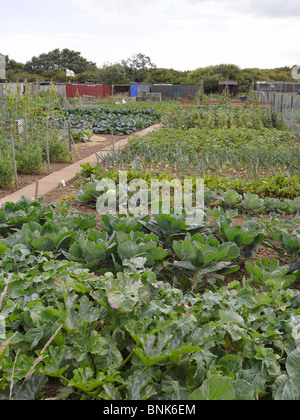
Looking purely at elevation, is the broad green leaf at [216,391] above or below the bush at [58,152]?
below

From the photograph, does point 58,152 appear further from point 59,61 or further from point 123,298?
point 59,61

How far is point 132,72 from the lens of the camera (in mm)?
61094

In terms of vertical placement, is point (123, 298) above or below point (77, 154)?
above

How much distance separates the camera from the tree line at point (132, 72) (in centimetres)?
4628

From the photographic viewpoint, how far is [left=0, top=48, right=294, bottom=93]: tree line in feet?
152

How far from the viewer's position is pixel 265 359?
1.83m

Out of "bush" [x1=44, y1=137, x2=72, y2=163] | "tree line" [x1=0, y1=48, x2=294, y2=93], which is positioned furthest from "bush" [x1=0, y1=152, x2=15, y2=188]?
"tree line" [x1=0, y1=48, x2=294, y2=93]

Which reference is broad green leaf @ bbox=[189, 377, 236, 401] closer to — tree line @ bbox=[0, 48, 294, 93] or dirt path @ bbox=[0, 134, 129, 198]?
dirt path @ bbox=[0, 134, 129, 198]

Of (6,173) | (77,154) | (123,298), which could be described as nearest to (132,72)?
(77,154)

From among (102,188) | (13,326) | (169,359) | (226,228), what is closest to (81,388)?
(169,359)

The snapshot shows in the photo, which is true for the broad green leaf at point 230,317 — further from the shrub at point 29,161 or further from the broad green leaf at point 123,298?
the shrub at point 29,161

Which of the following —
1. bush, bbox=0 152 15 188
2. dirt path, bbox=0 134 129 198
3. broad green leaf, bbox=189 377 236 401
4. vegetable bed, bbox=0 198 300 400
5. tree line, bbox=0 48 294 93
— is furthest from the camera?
tree line, bbox=0 48 294 93

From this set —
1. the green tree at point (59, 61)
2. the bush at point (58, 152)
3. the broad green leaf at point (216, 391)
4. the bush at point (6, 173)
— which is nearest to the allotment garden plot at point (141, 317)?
the broad green leaf at point (216, 391)

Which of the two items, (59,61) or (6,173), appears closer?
(6,173)
